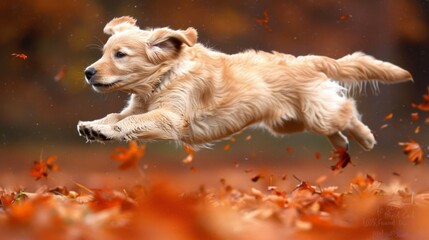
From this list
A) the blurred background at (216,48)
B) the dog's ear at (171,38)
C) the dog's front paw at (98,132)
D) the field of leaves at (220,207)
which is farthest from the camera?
the blurred background at (216,48)

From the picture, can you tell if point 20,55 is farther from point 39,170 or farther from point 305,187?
point 305,187

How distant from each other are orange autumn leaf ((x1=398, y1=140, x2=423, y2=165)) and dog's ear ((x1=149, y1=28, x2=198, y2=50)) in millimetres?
848

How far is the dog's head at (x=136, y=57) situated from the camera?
2461 millimetres

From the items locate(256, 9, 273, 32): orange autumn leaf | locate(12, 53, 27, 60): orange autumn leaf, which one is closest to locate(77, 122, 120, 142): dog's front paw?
locate(12, 53, 27, 60): orange autumn leaf

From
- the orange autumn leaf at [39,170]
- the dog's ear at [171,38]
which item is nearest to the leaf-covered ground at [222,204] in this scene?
the orange autumn leaf at [39,170]

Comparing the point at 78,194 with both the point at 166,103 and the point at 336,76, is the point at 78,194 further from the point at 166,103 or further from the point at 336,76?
the point at 336,76

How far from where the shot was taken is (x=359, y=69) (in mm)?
2725

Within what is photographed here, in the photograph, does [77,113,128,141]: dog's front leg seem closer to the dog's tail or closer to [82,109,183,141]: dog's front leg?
[82,109,183,141]: dog's front leg

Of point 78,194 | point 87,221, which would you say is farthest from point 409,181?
point 87,221

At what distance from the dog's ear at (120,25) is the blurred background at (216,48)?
3cm

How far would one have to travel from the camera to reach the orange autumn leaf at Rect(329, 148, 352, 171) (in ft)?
8.69

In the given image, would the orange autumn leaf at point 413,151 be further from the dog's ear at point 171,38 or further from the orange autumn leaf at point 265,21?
the dog's ear at point 171,38

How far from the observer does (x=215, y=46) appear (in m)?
2.59

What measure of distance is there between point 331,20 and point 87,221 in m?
1.27
